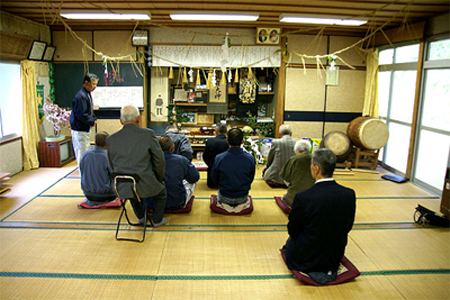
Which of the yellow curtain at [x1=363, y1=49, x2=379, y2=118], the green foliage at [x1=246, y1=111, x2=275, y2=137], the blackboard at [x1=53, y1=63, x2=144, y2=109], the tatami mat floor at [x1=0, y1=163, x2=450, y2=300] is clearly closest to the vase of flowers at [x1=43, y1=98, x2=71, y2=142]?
the blackboard at [x1=53, y1=63, x2=144, y2=109]

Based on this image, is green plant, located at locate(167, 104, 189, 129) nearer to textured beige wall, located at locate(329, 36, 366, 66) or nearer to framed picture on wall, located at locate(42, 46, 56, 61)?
framed picture on wall, located at locate(42, 46, 56, 61)

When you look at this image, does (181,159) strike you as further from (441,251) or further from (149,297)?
(441,251)

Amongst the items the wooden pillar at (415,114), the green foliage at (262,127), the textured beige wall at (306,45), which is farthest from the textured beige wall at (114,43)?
the wooden pillar at (415,114)

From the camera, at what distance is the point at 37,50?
683cm

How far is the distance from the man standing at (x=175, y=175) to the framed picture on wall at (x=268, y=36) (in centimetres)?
408

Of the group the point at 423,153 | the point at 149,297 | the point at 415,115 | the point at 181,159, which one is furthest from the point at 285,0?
Result: the point at 149,297

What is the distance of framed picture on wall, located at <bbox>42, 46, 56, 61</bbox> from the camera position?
7.18 m

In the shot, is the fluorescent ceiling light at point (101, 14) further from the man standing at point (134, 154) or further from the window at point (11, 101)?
the man standing at point (134, 154)

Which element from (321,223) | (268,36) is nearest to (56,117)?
(268,36)

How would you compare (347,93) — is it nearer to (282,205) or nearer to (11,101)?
(282,205)

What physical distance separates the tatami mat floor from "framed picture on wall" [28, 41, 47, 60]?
9.92ft

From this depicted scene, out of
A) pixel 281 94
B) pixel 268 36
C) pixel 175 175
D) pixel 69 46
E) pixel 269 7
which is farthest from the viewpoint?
pixel 281 94

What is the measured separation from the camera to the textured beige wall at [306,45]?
770cm

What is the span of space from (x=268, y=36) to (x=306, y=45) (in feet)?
3.07
